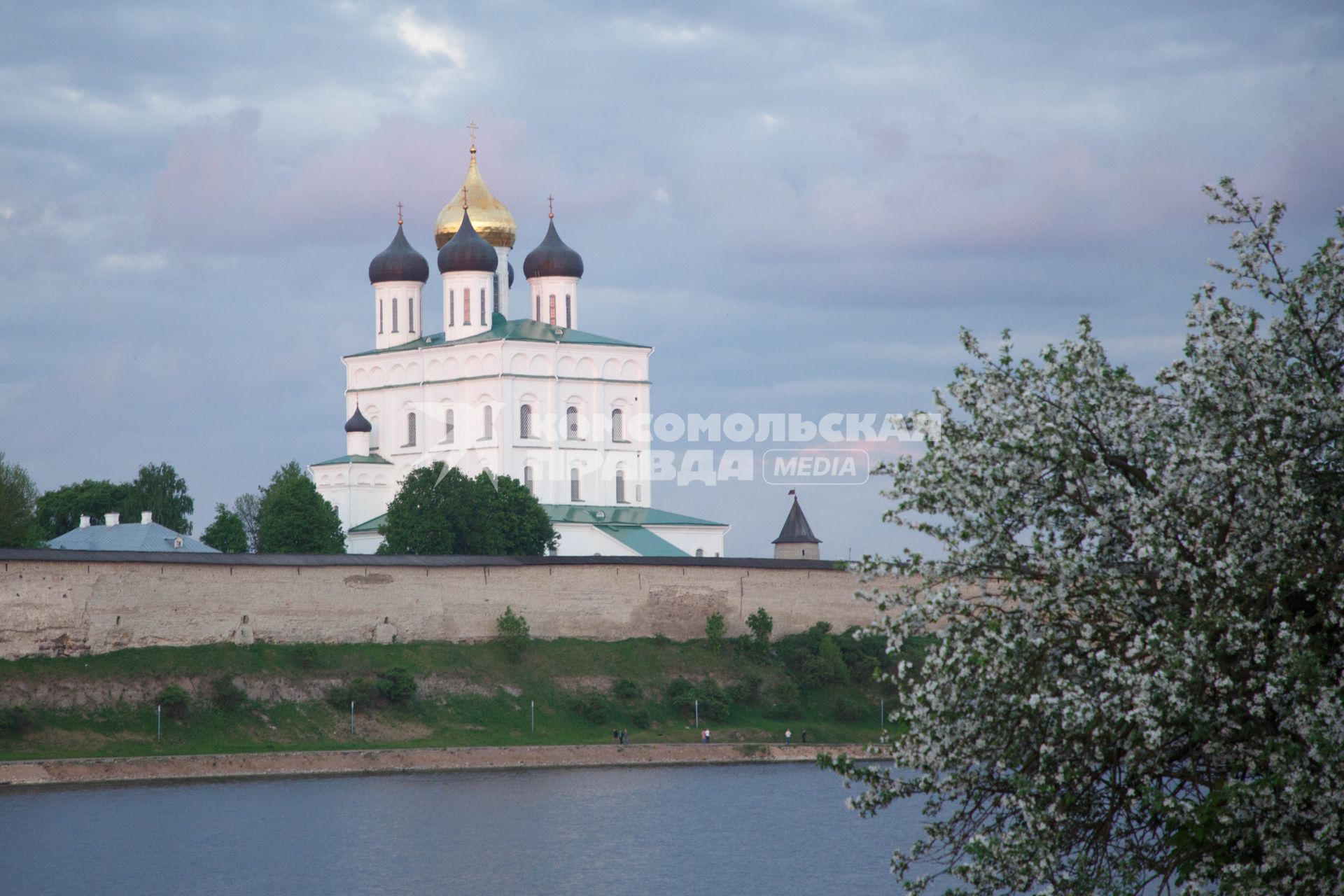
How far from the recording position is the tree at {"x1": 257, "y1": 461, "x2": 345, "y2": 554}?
42812mm

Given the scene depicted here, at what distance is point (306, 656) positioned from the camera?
33.3 m

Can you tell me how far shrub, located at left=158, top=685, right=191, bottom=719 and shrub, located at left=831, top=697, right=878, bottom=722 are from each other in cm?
1220

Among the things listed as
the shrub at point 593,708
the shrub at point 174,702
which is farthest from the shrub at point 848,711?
the shrub at point 174,702

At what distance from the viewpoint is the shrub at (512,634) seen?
3553cm

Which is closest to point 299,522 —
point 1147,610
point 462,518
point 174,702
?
point 462,518

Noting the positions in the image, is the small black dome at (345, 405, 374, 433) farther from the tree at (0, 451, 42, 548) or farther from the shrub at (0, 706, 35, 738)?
the shrub at (0, 706, 35, 738)

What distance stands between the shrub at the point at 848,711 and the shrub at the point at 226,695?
11159 mm

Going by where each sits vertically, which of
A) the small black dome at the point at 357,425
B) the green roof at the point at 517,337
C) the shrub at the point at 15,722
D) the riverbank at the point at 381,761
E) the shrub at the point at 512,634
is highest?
the green roof at the point at 517,337

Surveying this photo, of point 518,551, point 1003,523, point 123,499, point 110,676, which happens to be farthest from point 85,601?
point 1003,523

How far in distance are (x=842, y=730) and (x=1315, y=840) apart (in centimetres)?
2730

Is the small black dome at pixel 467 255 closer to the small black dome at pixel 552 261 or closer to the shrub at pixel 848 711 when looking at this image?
the small black dome at pixel 552 261

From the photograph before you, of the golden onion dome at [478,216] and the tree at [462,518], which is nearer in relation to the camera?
the tree at [462,518]

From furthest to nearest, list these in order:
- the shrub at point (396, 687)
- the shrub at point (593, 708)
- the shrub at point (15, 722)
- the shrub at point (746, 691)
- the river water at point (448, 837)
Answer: the shrub at point (746, 691)
the shrub at point (593, 708)
the shrub at point (396, 687)
the shrub at point (15, 722)
the river water at point (448, 837)

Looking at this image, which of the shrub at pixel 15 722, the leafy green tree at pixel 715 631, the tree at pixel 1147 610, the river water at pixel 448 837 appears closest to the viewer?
the tree at pixel 1147 610
